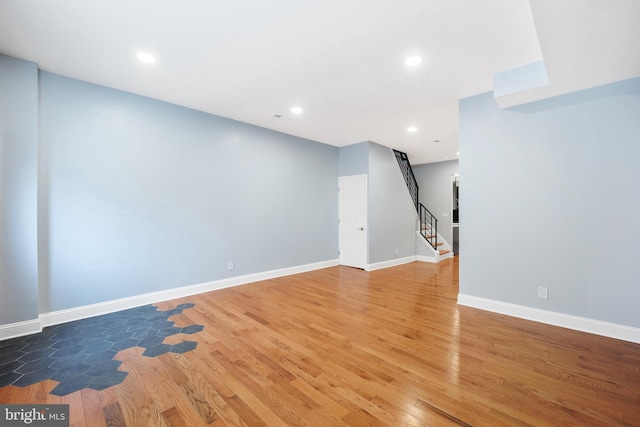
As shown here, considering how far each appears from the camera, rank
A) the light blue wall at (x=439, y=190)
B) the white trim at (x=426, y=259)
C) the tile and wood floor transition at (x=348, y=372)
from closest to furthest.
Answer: the tile and wood floor transition at (x=348, y=372) < the white trim at (x=426, y=259) < the light blue wall at (x=439, y=190)

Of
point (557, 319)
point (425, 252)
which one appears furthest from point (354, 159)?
point (557, 319)

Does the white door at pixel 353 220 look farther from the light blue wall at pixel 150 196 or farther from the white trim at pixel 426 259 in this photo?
the white trim at pixel 426 259

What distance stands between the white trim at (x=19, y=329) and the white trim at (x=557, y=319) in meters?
5.28

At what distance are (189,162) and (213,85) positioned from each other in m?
1.36

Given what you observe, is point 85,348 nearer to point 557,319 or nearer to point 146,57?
point 146,57

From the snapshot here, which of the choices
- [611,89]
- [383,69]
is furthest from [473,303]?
[383,69]

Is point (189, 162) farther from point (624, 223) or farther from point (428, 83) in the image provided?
point (624, 223)

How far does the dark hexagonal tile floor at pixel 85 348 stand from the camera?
212cm

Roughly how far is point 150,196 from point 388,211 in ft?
16.4

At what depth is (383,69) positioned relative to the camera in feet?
9.88

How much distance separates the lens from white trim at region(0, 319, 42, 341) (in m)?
2.79

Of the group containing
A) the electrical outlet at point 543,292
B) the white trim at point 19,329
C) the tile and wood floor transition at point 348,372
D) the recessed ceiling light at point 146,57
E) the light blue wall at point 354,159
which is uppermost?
the recessed ceiling light at point 146,57

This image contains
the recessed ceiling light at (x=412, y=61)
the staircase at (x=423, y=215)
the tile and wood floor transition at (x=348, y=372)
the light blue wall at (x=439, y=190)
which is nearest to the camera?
the tile and wood floor transition at (x=348, y=372)

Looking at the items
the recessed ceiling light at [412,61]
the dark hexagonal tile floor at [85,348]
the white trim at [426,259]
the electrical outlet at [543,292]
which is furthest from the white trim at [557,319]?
the dark hexagonal tile floor at [85,348]
